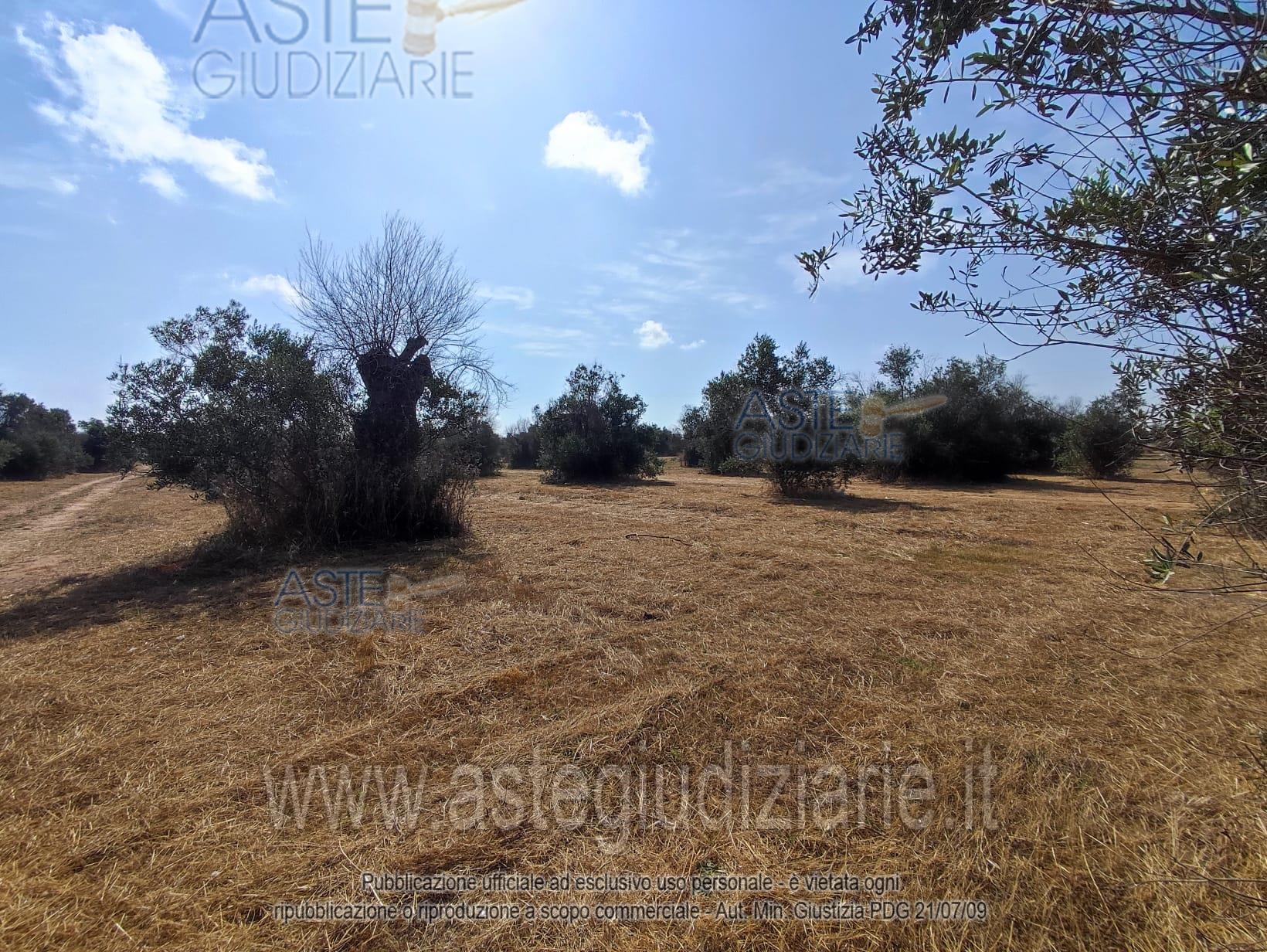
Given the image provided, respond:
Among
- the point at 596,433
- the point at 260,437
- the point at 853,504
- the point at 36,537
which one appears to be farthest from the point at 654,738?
the point at 596,433

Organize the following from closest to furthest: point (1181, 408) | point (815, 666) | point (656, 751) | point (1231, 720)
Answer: point (1181, 408)
point (656, 751)
point (1231, 720)
point (815, 666)

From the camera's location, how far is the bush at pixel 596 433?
65.6ft

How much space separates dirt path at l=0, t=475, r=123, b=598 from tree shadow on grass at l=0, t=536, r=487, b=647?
0.61 meters

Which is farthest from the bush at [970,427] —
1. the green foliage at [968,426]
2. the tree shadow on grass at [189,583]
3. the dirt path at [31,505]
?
the dirt path at [31,505]

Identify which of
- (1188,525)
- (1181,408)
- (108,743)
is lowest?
(108,743)

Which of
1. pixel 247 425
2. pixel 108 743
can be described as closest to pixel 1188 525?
pixel 108 743

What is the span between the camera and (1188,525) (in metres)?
1.41

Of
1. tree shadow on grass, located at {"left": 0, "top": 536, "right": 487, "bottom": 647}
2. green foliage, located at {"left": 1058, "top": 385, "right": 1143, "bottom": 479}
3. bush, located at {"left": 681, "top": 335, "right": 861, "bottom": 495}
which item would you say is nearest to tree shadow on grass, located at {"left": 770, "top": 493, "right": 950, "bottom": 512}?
bush, located at {"left": 681, "top": 335, "right": 861, "bottom": 495}

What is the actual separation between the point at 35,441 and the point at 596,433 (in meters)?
27.0

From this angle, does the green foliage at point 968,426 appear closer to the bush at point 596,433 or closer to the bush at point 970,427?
the bush at point 970,427

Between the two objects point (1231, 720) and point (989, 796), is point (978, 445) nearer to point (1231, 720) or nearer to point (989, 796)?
point (1231, 720)

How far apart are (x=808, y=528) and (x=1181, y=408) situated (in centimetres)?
745

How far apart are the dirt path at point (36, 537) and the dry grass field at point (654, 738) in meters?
1.08

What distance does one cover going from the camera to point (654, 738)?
260 cm
